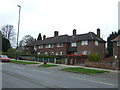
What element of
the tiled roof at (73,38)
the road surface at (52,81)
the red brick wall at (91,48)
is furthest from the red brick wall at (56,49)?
the road surface at (52,81)

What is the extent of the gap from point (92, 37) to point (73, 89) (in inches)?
1503

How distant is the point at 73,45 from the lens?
51.7 metres

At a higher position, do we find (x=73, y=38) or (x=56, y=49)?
(x=73, y=38)

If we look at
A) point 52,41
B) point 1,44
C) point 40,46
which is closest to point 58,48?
point 52,41

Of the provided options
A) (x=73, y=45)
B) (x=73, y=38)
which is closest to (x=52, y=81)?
(x=73, y=45)

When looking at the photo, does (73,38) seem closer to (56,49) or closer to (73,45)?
(73,45)

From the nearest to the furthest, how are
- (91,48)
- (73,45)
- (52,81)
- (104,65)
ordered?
(52,81)
(104,65)
(91,48)
(73,45)

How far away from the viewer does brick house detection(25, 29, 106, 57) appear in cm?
4625

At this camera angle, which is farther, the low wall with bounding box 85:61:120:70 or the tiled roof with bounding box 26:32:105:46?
the tiled roof with bounding box 26:32:105:46

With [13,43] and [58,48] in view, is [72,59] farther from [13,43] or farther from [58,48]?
[13,43]

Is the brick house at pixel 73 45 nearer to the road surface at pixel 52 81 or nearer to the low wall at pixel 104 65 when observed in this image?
the low wall at pixel 104 65

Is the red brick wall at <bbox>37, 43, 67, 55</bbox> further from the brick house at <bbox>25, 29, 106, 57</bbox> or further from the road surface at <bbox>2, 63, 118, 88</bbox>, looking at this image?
the road surface at <bbox>2, 63, 118, 88</bbox>

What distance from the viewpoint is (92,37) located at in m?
46.3

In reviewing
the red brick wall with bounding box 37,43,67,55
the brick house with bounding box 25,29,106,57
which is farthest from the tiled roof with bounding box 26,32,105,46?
the red brick wall with bounding box 37,43,67,55
